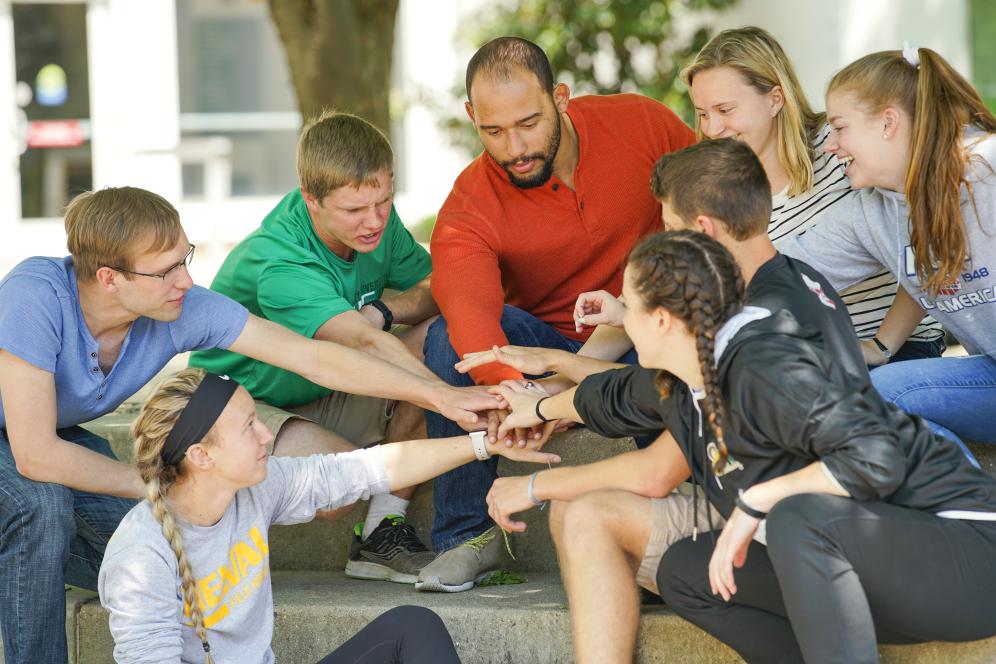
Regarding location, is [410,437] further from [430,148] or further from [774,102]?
[430,148]

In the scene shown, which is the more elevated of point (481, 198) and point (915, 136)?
point (915, 136)

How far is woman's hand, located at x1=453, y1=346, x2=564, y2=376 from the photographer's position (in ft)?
11.1

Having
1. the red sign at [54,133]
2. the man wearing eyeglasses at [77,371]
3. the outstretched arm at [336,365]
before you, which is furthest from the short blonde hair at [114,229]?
the red sign at [54,133]

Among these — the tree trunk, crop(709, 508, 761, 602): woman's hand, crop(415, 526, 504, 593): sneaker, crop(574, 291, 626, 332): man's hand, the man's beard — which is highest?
the tree trunk

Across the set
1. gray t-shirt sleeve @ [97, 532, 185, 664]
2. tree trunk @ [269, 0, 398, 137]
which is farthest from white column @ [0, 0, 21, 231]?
gray t-shirt sleeve @ [97, 532, 185, 664]

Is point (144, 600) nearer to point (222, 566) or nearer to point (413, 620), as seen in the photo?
point (222, 566)

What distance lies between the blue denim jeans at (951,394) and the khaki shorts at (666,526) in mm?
620

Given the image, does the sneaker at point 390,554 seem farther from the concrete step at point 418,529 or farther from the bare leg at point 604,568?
the bare leg at point 604,568

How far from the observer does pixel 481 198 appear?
12.5ft

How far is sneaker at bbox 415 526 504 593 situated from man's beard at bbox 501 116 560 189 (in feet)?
3.44

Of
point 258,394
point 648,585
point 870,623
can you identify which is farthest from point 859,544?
point 258,394

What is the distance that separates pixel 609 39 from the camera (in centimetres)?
945

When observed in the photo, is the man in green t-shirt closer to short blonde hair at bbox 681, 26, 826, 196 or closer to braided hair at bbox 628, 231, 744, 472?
short blonde hair at bbox 681, 26, 826, 196

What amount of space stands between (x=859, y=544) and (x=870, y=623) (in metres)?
0.15
